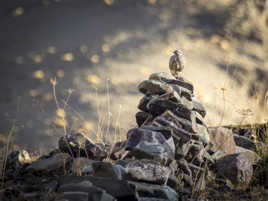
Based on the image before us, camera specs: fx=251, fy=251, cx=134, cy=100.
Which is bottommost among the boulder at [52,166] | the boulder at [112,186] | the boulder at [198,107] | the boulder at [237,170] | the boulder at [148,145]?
the boulder at [237,170]

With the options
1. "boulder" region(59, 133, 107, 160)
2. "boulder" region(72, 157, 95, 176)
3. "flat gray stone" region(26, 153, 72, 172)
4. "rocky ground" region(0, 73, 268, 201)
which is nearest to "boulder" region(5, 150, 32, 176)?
"rocky ground" region(0, 73, 268, 201)

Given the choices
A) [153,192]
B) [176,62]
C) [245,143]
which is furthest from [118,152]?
[245,143]

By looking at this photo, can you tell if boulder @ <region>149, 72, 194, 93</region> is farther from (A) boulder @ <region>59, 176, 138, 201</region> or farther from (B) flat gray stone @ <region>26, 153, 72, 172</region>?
(A) boulder @ <region>59, 176, 138, 201</region>

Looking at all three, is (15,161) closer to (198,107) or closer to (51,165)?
(51,165)

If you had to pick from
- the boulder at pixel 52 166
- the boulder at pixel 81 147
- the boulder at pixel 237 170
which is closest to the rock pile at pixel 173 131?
the boulder at pixel 237 170

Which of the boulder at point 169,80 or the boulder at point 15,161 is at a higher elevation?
the boulder at point 169,80

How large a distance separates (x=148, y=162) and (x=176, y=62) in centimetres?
387

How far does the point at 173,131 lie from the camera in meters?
5.05

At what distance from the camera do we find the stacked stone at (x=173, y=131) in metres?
4.14

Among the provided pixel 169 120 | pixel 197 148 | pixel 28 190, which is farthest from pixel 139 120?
pixel 28 190

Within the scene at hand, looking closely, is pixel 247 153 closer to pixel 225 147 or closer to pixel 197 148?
pixel 225 147

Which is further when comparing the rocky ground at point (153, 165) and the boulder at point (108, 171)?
the boulder at point (108, 171)

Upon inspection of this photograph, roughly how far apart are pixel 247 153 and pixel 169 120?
2.20m

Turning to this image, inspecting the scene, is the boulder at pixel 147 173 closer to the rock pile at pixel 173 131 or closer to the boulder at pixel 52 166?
the rock pile at pixel 173 131
